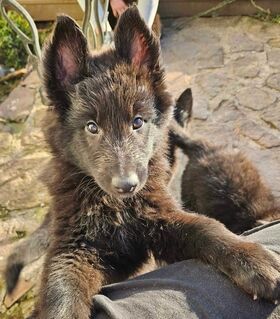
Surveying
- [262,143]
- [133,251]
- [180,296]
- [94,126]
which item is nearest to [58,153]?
[94,126]

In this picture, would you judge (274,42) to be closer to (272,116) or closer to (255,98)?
(255,98)

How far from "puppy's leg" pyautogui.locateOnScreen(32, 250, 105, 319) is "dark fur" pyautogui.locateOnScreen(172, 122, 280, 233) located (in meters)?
1.26

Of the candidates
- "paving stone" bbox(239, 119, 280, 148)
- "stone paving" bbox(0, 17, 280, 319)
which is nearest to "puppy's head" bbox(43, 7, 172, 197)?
"stone paving" bbox(0, 17, 280, 319)

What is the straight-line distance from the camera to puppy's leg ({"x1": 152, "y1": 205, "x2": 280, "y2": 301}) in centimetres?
194

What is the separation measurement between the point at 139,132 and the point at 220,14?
14.4 feet

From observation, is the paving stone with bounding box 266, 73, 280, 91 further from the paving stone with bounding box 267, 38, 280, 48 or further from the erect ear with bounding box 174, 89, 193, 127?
the erect ear with bounding box 174, 89, 193, 127

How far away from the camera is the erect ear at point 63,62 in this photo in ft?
7.91

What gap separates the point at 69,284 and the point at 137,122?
2.68 feet

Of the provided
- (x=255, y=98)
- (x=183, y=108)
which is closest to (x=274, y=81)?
(x=255, y=98)

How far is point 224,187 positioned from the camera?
11.2 ft

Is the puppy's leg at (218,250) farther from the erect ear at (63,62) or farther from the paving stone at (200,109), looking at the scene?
the paving stone at (200,109)

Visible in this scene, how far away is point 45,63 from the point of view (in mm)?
2480

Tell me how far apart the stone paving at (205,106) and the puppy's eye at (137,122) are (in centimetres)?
142

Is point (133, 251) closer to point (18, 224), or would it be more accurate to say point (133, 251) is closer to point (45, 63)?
point (45, 63)
